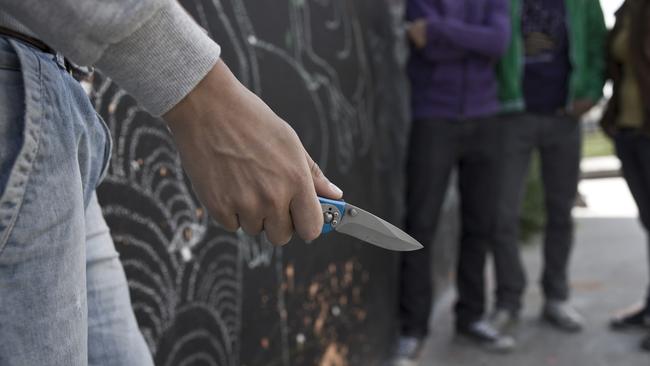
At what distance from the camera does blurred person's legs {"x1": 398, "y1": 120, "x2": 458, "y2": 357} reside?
11.5ft

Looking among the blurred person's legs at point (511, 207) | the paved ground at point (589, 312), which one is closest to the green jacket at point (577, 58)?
the blurred person's legs at point (511, 207)

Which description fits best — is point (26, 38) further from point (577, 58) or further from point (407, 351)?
point (577, 58)

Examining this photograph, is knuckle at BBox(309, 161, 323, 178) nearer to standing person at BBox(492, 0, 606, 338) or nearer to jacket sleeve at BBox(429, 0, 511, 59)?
jacket sleeve at BBox(429, 0, 511, 59)

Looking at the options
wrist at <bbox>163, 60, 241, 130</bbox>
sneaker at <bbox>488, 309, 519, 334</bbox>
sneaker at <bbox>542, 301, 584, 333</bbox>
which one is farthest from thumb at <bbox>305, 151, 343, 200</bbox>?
sneaker at <bbox>542, 301, 584, 333</bbox>

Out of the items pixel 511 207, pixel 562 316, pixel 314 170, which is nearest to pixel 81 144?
pixel 314 170

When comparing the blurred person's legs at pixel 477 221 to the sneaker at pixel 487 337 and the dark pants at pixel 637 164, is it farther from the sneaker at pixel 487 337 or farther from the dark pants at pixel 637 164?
the dark pants at pixel 637 164

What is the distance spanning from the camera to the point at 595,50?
12.7 ft

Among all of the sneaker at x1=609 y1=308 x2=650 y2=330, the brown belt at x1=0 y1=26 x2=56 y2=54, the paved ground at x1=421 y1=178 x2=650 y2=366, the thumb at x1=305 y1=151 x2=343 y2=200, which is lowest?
the paved ground at x1=421 y1=178 x2=650 y2=366

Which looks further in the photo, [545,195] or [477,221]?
[545,195]

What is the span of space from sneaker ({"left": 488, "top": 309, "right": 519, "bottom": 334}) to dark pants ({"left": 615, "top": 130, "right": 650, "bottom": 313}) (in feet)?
2.78

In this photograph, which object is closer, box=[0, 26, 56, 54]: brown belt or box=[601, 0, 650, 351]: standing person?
box=[0, 26, 56, 54]: brown belt

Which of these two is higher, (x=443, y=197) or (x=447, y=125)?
(x=447, y=125)

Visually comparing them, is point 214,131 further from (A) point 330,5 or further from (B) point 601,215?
(B) point 601,215

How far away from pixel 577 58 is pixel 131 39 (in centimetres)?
331
